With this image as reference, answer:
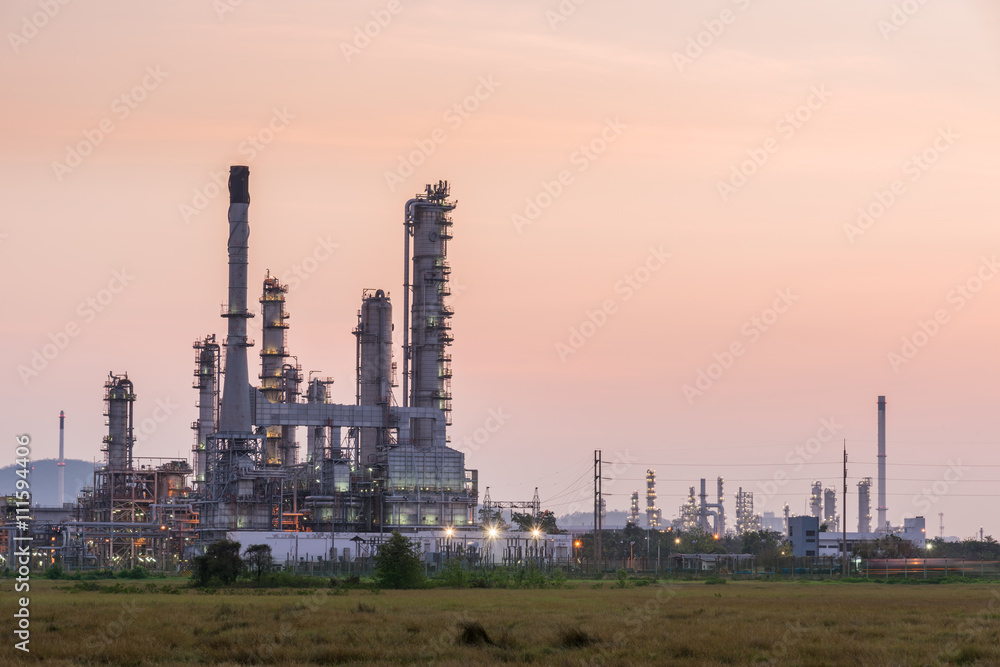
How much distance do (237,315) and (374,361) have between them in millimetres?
18311

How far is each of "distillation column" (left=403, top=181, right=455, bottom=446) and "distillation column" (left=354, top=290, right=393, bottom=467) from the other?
487 centimetres

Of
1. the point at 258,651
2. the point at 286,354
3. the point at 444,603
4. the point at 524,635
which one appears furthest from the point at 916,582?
the point at 286,354

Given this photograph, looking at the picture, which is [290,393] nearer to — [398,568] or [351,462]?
[351,462]

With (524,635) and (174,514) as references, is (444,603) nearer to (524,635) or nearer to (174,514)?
(524,635)

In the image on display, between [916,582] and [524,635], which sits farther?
[916,582]

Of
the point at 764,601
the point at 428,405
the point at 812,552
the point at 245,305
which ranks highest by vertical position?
the point at 245,305

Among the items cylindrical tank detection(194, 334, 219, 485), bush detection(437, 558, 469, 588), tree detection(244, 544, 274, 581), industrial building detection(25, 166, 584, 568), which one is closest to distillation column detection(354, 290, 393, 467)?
industrial building detection(25, 166, 584, 568)

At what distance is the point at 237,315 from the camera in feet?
404

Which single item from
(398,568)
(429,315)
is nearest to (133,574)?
(398,568)

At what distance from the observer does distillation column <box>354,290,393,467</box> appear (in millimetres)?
135125

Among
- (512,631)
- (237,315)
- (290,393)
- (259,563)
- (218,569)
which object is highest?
(237,315)

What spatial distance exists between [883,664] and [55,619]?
84.9 feet

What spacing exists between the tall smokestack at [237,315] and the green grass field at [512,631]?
2638 inches

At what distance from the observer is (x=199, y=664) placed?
98.7 feet
